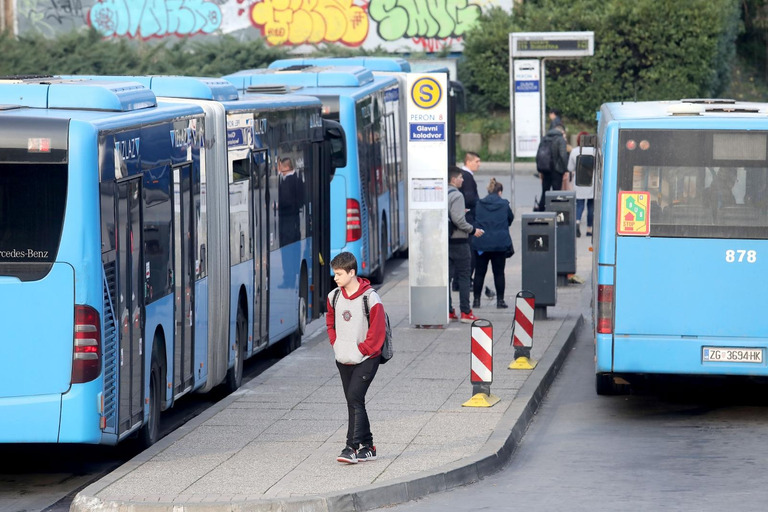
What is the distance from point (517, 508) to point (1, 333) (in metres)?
3.58

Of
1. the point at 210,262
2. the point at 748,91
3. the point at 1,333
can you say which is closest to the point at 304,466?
the point at 1,333

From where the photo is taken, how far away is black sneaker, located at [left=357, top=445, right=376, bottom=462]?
10.3 m

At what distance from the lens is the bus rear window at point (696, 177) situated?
41.1ft

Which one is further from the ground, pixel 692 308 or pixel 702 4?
pixel 702 4

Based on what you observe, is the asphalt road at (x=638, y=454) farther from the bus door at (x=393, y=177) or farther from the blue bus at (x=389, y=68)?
the blue bus at (x=389, y=68)

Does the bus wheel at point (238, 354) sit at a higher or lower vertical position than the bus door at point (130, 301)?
lower

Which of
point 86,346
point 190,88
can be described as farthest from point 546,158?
point 86,346

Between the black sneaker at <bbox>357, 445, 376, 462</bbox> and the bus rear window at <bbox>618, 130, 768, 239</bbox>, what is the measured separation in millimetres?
3545

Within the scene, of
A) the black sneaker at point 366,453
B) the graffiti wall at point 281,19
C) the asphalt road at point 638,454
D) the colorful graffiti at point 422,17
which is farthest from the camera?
the graffiti wall at point 281,19

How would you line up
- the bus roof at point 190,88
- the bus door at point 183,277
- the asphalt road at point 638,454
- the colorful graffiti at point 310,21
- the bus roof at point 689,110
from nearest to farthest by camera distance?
the asphalt road at point 638,454 → the bus door at point 183,277 → the bus roof at point 689,110 → the bus roof at point 190,88 → the colorful graffiti at point 310,21

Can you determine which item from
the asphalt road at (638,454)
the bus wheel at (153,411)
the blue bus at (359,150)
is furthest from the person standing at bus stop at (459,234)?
the bus wheel at (153,411)

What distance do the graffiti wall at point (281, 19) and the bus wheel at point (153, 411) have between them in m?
35.5

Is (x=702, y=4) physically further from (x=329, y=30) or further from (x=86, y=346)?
(x=86, y=346)

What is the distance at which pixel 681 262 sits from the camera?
12.5 metres
